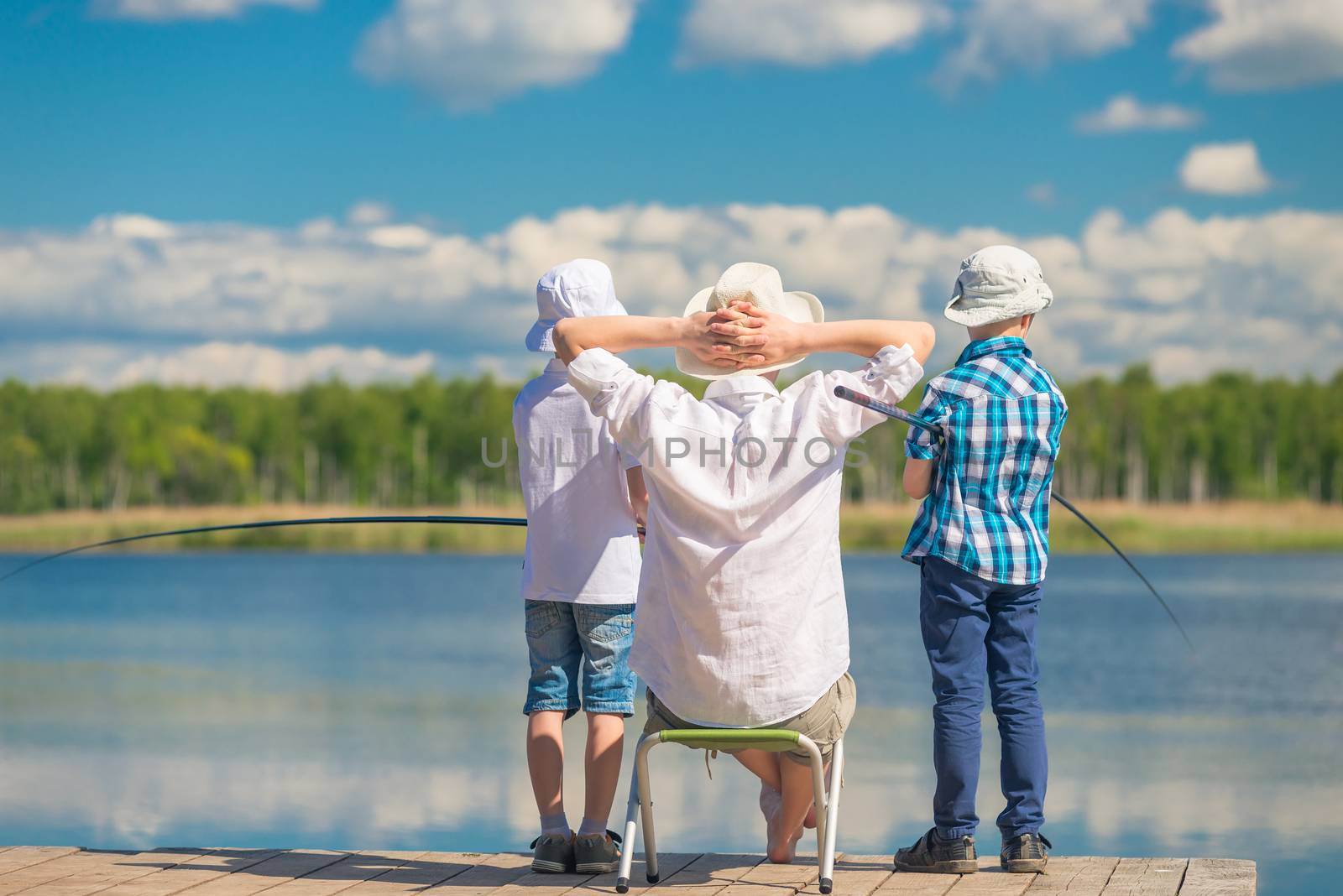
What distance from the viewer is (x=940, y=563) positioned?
302 centimetres

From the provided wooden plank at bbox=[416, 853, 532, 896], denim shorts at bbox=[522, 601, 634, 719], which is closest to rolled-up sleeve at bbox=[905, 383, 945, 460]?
denim shorts at bbox=[522, 601, 634, 719]

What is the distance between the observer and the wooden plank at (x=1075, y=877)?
114 inches

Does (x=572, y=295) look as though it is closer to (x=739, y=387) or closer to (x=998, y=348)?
(x=739, y=387)

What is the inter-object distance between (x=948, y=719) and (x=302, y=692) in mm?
8288

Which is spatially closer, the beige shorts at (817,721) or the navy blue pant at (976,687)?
the beige shorts at (817,721)

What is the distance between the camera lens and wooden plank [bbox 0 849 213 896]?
9.92ft

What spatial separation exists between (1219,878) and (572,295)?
178cm

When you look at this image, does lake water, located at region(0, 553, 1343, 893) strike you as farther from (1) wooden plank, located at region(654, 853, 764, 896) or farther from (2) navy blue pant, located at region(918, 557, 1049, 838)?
(2) navy blue pant, located at region(918, 557, 1049, 838)

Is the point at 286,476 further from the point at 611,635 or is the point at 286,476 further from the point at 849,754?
the point at 611,635

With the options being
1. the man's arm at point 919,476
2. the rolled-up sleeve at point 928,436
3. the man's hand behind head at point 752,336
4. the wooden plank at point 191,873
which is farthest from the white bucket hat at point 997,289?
the wooden plank at point 191,873

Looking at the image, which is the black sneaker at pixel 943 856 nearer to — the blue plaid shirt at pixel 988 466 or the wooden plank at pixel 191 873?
the blue plaid shirt at pixel 988 466

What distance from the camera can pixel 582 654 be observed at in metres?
A: 3.31

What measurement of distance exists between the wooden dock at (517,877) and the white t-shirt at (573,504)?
59 cm

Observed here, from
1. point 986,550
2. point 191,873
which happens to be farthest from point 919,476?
point 191,873
